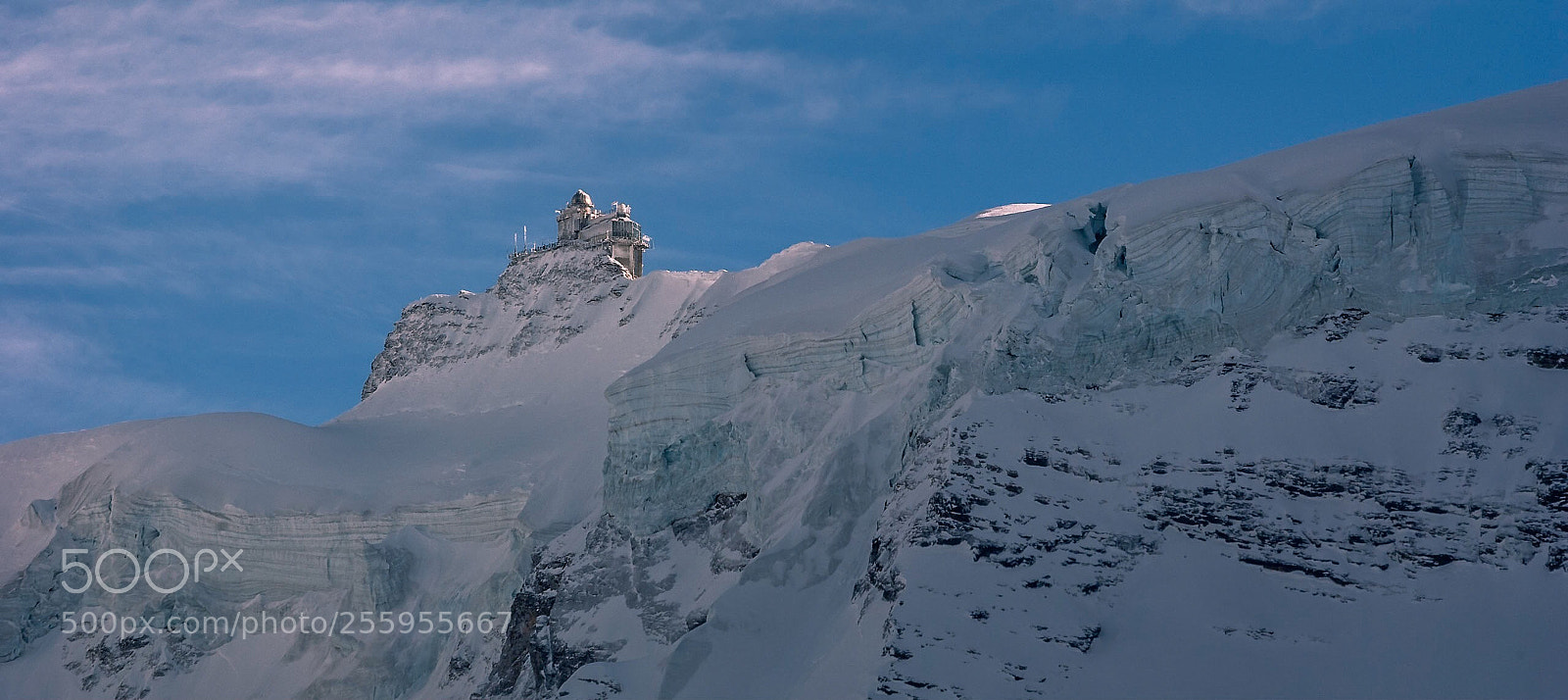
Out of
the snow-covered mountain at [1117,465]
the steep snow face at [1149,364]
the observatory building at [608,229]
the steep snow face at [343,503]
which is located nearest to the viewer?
the snow-covered mountain at [1117,465]

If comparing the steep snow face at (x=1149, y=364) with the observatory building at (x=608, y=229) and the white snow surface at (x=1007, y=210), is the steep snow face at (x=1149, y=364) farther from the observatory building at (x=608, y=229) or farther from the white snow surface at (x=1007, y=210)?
the observatory building at (x=608, y=229)

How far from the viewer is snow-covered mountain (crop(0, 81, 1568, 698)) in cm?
6038

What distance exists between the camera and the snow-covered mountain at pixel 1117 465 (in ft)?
198

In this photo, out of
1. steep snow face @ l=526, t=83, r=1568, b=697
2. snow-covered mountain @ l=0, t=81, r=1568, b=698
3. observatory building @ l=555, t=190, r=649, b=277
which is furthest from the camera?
observatory building @ l=555, t=190, r=649, b=277

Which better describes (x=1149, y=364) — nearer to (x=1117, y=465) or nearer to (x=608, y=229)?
(x=1117, y=465)

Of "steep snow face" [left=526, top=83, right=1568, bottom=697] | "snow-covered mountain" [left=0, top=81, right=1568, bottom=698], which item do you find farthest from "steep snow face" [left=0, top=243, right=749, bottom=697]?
"steep snow face" [left=526, top=83, right=1568, bottom=697]

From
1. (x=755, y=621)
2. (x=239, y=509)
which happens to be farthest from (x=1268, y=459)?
(x=239, y=509)

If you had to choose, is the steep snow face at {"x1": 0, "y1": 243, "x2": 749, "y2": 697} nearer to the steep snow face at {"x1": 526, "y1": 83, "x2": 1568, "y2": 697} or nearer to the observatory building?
the observatory building

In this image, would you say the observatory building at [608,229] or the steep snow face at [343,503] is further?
the observatory building at [608,229]

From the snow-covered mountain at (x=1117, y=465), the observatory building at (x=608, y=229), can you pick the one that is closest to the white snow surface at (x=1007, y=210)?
the snow-covered mountain at (x=1117, y=465)

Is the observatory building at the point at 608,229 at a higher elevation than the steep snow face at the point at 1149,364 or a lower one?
higher

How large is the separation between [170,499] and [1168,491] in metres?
64.3

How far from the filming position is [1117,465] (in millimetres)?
67062

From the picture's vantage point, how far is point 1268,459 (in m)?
65.2
